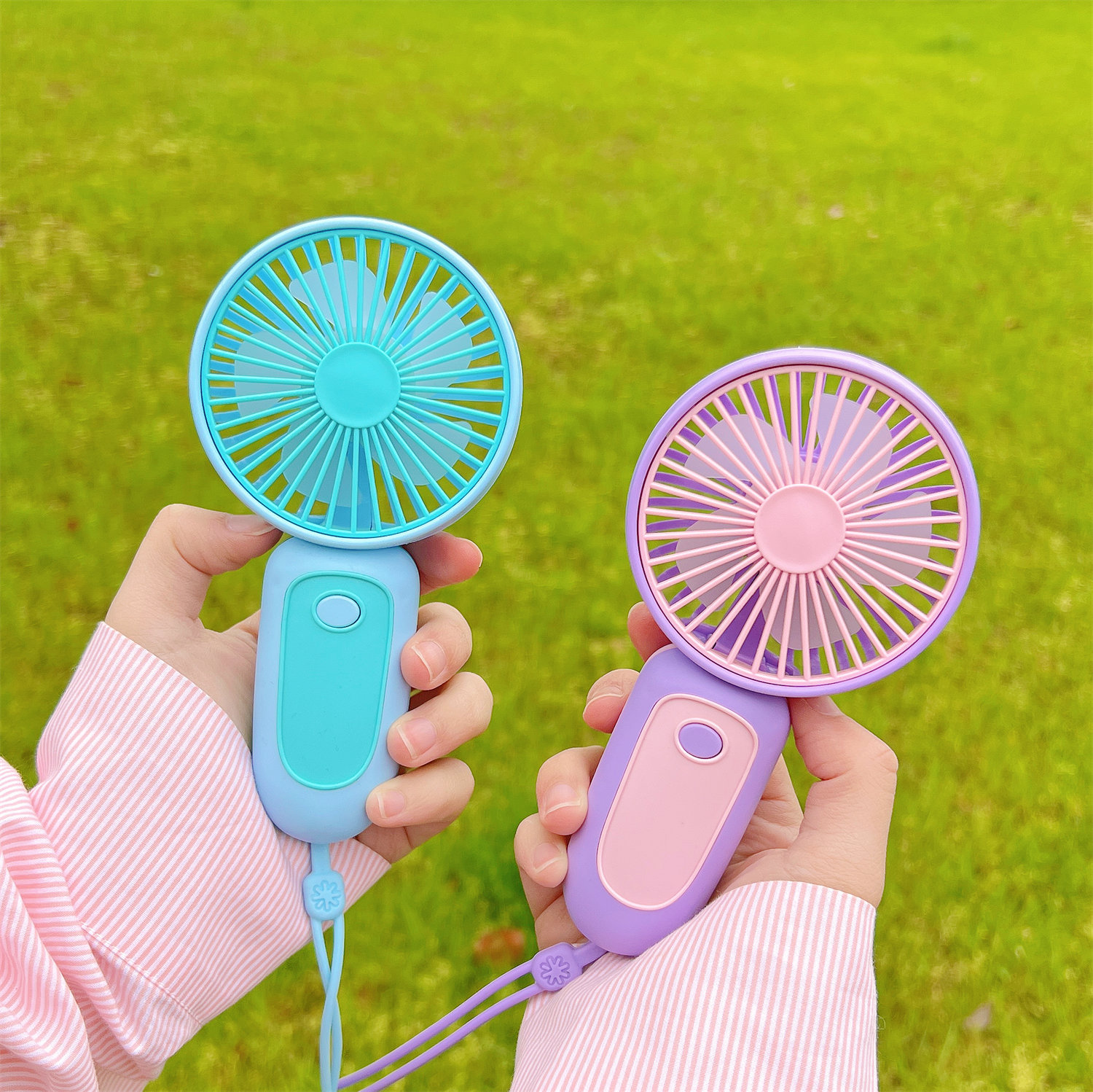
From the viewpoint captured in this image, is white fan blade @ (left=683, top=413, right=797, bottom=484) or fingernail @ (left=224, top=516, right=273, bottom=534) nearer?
white fan blade @ (left=683, top=413, right=797, bottom=484)

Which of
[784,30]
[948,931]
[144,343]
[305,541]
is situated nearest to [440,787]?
[305,541]

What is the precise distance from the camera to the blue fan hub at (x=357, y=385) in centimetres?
101

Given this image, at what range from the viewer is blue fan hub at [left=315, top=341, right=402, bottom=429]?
1015mm

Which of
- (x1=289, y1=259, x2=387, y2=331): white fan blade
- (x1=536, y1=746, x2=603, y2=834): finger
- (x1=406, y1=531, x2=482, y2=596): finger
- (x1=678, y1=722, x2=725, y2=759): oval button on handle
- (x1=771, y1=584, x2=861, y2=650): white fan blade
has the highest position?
(x1=289, y1=259, x2=387, y2=331): white fan blade

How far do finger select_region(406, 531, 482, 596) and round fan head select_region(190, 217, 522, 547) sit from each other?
0.31ft

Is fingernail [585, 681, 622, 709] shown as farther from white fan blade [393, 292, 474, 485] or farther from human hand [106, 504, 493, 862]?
Result: white fan blade [393, 292, 474, 485]

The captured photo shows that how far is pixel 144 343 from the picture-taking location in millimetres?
2523

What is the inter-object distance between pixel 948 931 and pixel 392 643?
126cm

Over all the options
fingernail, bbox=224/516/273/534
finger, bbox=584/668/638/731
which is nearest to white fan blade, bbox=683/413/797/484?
finger, bbox=584/668/638/731

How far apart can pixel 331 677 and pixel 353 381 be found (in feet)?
1.10

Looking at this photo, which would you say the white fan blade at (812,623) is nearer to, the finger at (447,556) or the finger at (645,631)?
the finger at (645,631)

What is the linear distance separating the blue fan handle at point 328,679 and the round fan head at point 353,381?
4 cm

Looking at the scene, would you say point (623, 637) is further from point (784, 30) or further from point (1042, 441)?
point (784, 30)

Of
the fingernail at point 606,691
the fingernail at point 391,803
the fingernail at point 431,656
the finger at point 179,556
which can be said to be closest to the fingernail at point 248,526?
the finger at point 179,556
